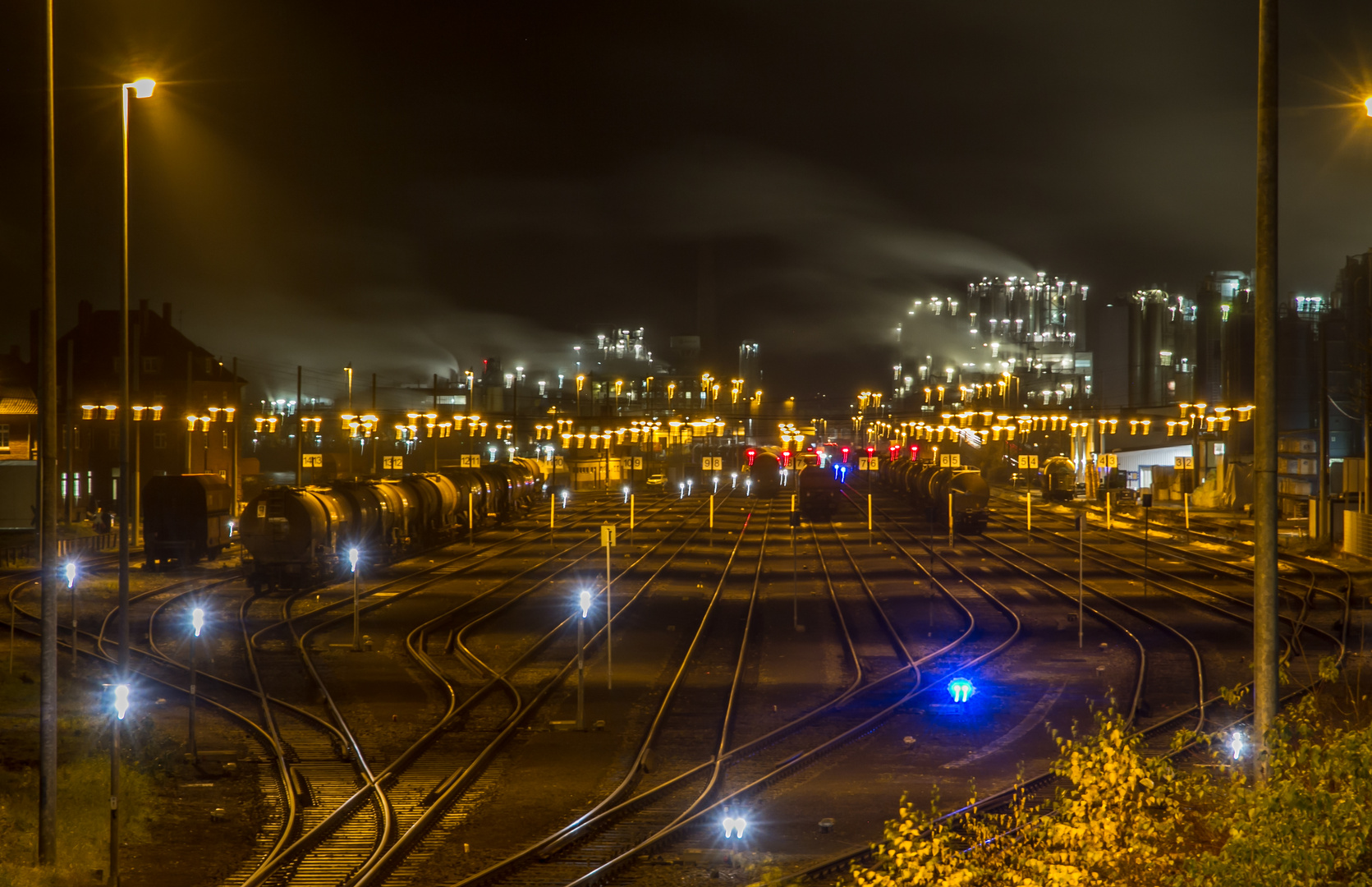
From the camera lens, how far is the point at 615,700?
18.4 metres

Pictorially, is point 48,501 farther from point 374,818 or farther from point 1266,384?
point 1266,384

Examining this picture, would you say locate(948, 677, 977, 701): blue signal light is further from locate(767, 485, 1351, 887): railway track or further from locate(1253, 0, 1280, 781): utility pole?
locate(1253, 0, 1280, 781): utility pole

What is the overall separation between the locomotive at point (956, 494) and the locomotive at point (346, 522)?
21887mm

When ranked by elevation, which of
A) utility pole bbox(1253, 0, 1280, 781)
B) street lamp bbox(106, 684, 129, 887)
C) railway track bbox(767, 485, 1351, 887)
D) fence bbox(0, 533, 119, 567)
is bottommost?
fence bbox(0, 533, 119, 567)

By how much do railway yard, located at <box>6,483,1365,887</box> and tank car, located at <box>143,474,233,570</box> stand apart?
105 cm

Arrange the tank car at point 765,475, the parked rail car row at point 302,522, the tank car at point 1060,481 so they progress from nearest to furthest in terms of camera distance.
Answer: the parked rail car row at point 302,522 < the tank car at point 1060,481 < the tank car at point 765,475

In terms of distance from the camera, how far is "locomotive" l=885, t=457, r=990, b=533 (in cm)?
5291

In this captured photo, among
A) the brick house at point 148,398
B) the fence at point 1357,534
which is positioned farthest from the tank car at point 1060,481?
the brick house at point 148,398

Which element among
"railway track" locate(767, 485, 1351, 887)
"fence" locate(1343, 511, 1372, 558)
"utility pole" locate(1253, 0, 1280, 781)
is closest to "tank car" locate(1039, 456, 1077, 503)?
"fence" locate(1343, 511, 1372, 558)

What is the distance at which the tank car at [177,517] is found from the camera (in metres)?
37.8

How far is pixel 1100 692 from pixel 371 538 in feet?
88.7

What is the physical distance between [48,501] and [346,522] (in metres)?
26.6

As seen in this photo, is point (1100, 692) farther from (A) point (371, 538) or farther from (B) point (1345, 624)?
(A) point (371, 538)

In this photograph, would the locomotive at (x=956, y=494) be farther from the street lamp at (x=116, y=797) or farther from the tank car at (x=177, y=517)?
the street lamp at (x=116, y=797)
